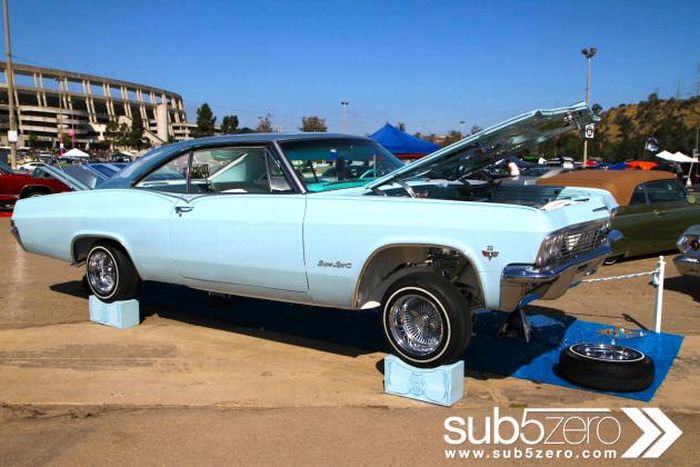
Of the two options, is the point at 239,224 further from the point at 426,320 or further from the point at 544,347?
the point at 544,347

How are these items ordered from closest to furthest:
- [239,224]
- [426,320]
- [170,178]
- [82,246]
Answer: [426,320] → [239,224] → [170,178] → [82,246]

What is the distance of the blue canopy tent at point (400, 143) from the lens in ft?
63.0

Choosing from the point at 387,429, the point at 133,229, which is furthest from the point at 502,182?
the point at 133,229

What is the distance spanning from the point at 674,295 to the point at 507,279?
4.62m

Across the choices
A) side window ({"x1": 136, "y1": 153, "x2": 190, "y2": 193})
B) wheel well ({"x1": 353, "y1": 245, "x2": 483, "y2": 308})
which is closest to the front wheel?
wheel well ({"x1": 353, "y1": 245, "x2": 483, "y2": 308})

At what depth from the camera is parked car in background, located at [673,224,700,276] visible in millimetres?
6645

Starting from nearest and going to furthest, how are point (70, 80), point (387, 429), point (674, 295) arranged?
1. point (387, 429)
2. point (674, 295)
3. point (70, 80)

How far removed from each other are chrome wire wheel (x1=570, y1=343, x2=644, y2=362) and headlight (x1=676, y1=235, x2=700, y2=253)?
2969mm

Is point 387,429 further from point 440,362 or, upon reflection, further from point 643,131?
point 643,131

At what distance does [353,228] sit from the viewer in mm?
4152

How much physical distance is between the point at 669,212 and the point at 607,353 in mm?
5862

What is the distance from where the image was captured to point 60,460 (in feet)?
10.7

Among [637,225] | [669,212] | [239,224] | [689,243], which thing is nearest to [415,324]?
[239,224]

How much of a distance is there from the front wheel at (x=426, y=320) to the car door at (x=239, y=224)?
0.72 meters
